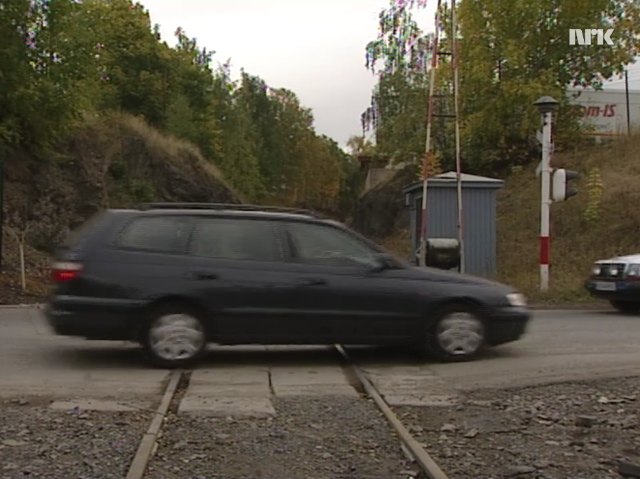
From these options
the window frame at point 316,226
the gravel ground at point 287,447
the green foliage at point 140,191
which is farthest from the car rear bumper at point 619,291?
the green foliage at point 140,191

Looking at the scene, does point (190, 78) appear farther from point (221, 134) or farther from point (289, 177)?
point (289, 177)

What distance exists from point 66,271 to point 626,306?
33.8ft

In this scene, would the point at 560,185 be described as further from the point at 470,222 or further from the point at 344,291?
the point at 344,291

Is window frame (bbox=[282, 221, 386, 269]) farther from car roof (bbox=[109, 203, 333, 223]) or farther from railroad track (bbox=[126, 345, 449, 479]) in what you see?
railroad track (bbox=[126, 345, 449, 479])

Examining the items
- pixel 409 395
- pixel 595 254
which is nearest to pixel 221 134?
pixel 595 254

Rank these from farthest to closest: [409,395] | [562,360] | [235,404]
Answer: [562,360] < [409,395] < [235,404]

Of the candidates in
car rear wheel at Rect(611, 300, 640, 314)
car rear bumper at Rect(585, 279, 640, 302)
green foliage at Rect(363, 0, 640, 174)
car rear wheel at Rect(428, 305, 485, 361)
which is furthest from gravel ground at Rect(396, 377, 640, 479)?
green foliage at Rect(363, 0, 640, 174)

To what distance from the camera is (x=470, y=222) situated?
1973cm

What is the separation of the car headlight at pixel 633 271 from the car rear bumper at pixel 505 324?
572 centimetres

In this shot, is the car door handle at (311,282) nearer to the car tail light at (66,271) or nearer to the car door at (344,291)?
the car door at (344,291)

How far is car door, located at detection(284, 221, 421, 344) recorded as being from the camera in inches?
358

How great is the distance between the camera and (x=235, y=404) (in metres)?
7.26

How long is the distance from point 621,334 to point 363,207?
2432 centimetres

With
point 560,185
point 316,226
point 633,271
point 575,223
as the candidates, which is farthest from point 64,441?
point 575,223
